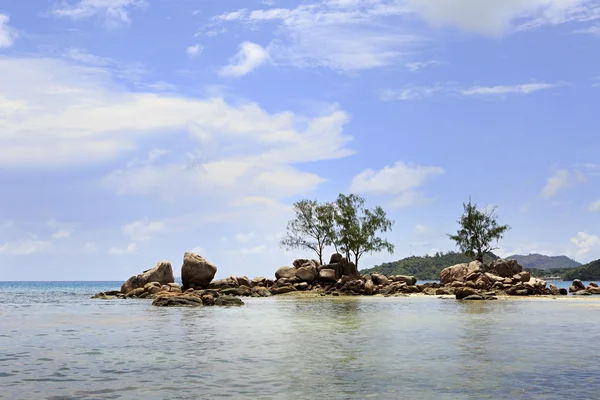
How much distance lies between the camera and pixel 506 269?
9025 cm

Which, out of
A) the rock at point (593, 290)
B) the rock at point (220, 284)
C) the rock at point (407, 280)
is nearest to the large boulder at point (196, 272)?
the rock at point (220, 284)

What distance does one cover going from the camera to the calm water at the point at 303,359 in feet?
54.5

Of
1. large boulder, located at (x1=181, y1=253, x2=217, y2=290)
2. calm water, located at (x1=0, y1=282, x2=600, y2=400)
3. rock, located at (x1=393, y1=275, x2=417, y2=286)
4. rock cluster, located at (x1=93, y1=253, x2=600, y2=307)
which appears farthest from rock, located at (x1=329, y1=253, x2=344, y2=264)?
calm water, located at (x1=0, y1=282, x2=600, y2=400)

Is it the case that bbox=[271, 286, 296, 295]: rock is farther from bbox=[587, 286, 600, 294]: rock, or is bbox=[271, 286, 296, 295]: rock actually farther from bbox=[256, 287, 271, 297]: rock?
bbox=[587, 286, 600, 294]: rock

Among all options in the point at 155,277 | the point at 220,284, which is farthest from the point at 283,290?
the point at 155,277

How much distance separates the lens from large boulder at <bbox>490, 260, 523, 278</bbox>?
90.1 m

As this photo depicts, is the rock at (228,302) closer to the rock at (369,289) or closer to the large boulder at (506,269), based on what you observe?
the rock at (369,289)

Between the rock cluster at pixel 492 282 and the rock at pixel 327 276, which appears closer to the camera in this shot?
the rock cluster at pixel 492 282

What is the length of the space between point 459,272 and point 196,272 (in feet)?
142

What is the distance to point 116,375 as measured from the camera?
19.2 meters

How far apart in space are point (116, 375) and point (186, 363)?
3.15 m

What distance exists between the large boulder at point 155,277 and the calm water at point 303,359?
3878 cm

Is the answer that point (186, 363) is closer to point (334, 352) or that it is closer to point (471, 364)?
point (334, 352)

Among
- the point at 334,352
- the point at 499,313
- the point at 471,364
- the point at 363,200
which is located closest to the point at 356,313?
the point at 499,313
